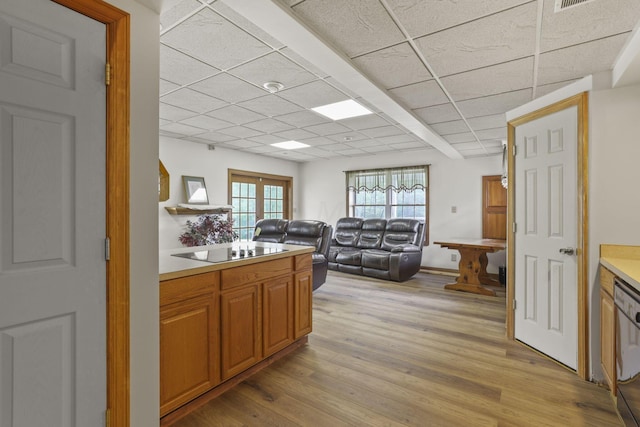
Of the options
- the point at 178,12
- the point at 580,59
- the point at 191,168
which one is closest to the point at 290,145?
the point at 191,168

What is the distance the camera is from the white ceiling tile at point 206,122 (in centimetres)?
416

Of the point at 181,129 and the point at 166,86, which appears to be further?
the point at 181,129

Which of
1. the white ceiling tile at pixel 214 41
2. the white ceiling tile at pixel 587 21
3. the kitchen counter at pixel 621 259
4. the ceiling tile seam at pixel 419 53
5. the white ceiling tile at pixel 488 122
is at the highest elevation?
Answer: the white ceiling tile at pixel 214 41

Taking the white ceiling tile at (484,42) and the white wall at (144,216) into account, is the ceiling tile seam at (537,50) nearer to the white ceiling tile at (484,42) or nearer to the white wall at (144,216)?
the white ceiling tile at (484,42)

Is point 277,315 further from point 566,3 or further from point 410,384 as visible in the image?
point 566,3

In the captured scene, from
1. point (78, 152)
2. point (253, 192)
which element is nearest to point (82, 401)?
point (78, 152)

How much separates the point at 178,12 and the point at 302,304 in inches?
90.6

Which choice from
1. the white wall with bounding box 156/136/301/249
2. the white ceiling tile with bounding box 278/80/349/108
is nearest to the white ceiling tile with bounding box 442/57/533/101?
the white ceiling tile with bounding box 278/80/349/108

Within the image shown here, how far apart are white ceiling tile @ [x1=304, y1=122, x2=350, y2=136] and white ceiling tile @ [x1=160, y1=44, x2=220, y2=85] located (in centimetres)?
196

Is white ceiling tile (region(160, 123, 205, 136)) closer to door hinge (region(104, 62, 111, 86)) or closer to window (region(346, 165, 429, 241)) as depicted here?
door hinge (region(104, 62, 111, 86))

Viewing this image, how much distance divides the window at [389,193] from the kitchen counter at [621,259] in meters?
4.18

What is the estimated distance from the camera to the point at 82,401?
129 centimetres

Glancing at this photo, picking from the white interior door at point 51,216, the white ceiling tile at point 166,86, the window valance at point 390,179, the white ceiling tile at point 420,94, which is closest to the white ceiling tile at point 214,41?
the white ceiling tile at point 166,86

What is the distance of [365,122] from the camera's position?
4340 mm
